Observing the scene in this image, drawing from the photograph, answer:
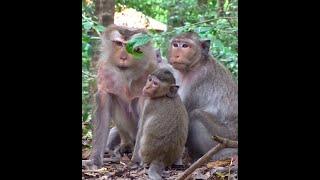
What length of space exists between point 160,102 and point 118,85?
0.27 meters

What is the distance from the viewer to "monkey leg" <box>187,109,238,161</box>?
2836 mm

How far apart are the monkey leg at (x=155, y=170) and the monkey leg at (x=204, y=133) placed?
243 mm

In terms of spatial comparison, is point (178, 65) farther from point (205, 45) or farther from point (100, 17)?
point (100, 17)

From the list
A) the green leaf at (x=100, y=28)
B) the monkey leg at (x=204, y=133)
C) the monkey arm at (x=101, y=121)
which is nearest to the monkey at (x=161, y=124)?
the monkey leg at (x=204, y=133)

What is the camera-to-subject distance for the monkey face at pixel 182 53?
289 cm

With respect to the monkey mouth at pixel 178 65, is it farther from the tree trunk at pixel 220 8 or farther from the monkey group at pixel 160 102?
the tree trunk at pixel 220 8

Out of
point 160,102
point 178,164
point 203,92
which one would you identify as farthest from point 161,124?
point 203,92

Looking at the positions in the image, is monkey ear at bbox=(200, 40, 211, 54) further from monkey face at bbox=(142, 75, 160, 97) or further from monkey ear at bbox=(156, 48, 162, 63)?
monkey face at bbox=(142, 75, 160, 97)
